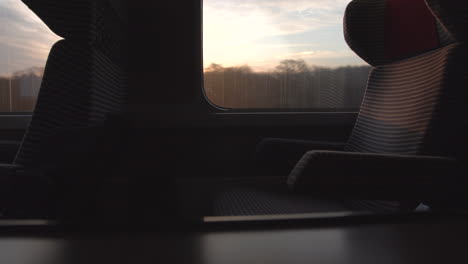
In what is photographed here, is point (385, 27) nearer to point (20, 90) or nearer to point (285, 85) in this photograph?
point (285, 85)

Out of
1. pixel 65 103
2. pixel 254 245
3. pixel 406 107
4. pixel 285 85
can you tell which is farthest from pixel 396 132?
pixel 65 103

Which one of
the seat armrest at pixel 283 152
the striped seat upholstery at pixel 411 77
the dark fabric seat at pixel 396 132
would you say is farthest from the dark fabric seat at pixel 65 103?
the striped seat upholstery at pixel 411 77

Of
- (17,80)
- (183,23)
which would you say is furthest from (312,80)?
(17,80)

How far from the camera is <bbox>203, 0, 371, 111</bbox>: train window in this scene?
1767 millimetres

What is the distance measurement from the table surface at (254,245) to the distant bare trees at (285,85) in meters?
1.18

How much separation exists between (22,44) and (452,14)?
192cm

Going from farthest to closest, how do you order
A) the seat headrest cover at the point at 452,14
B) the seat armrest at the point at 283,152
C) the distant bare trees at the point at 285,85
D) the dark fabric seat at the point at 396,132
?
A: the distant bare trees at the point at 285,85
the seat armrest at the point at 283,152
the seat headrest cover at the point at 452,14
the dark fabric seat at the point at 396,132

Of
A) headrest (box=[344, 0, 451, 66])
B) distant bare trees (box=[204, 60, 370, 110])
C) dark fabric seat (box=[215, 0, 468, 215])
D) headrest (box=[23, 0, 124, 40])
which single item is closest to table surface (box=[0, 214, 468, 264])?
dark fabric seat (box=[215, 0, 468, 215])

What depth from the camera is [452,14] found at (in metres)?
0.87

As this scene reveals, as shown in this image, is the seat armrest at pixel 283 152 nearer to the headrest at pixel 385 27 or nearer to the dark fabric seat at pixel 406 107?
the dark fabric seat at pixel 406 107

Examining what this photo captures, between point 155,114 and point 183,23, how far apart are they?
21.3 inches

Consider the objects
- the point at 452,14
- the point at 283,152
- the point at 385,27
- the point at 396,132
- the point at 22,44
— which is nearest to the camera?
the point at 452,14

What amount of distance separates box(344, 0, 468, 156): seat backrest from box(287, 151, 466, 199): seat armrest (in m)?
0.18

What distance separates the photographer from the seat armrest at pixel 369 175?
0.71 m
